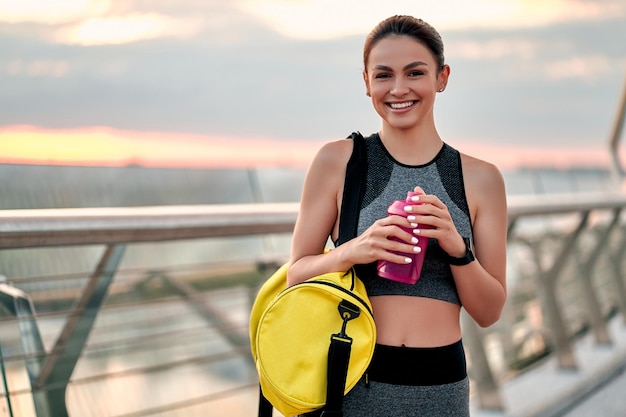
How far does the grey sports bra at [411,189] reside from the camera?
133cm

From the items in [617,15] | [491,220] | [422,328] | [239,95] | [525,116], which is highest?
[491,220]

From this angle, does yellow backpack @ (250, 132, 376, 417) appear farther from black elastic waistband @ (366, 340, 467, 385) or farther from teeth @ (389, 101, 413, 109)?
teeth @ (389, 101, 413, 109)

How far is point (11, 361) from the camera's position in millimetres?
1619

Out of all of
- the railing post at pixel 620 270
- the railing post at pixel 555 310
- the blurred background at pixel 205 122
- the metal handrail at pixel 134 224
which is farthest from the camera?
the railing post at pixel 620 270

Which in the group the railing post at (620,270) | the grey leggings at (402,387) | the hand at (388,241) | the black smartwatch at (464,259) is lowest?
the railing post at (620,270)

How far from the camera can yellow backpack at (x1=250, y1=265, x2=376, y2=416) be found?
4.06 feet

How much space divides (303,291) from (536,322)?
2.81 metres

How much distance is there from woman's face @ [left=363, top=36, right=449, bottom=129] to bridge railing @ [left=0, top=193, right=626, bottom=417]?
653 mm

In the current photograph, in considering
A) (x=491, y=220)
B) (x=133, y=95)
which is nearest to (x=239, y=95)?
(x=133, y=95)

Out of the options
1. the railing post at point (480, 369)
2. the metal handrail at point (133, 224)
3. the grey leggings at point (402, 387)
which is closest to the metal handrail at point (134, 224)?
the metal handrail at point (133, 224)

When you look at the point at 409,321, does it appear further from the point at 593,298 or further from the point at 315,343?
the point at 593,298

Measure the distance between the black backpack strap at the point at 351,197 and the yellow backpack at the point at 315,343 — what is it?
8 centimetres

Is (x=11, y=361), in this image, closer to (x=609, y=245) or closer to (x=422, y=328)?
(x=422, y=328)

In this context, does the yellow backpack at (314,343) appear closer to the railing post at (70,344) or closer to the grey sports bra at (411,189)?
the grey sports bra at (411,189)
